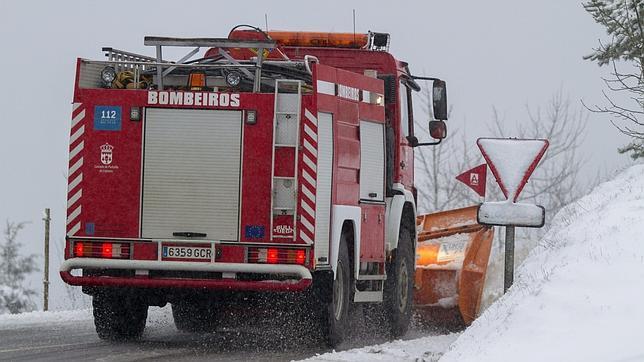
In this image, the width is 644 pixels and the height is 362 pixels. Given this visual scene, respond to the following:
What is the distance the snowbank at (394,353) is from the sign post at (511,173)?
4.23ft

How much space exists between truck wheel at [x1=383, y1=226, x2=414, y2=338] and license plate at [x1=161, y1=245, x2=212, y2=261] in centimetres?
353

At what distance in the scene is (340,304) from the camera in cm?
1330

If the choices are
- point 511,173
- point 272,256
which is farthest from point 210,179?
point 511,173

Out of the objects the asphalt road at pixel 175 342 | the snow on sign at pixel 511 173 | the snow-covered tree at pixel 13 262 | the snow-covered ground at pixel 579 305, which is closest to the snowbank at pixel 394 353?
the snow-covered ground at pixel 579 305

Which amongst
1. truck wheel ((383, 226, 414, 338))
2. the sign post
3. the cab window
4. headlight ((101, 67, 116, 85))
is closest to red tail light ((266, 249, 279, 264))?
the sign post

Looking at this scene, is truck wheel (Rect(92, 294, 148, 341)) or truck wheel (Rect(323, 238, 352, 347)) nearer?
truck wheel (Rect(323, 238, 352, 347))

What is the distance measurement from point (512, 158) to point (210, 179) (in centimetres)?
272

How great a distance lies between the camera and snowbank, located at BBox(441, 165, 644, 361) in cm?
756

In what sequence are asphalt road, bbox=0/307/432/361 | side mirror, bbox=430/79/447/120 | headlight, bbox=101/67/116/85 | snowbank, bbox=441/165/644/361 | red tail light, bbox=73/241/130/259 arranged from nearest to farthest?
snowbank, bbox=441/165/644/361 < asphalt road, bbox=0/307/432/361 < red tail light, bbox=73/241/130/259 < headlight, bbox=101/67/116/85 < side mirror, bbox=430/79/447/120

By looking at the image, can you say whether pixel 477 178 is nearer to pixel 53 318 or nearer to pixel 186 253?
pixel 186 253

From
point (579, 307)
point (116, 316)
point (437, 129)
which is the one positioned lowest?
point (116, 316)

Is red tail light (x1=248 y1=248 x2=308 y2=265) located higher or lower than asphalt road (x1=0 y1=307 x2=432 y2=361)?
higher

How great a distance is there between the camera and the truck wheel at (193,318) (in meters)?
15.1

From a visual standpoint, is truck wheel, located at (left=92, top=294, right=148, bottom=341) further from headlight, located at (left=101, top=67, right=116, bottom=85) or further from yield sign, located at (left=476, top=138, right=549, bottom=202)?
yield sign, located at (left=476, top=138, right=549, bottom=202)
